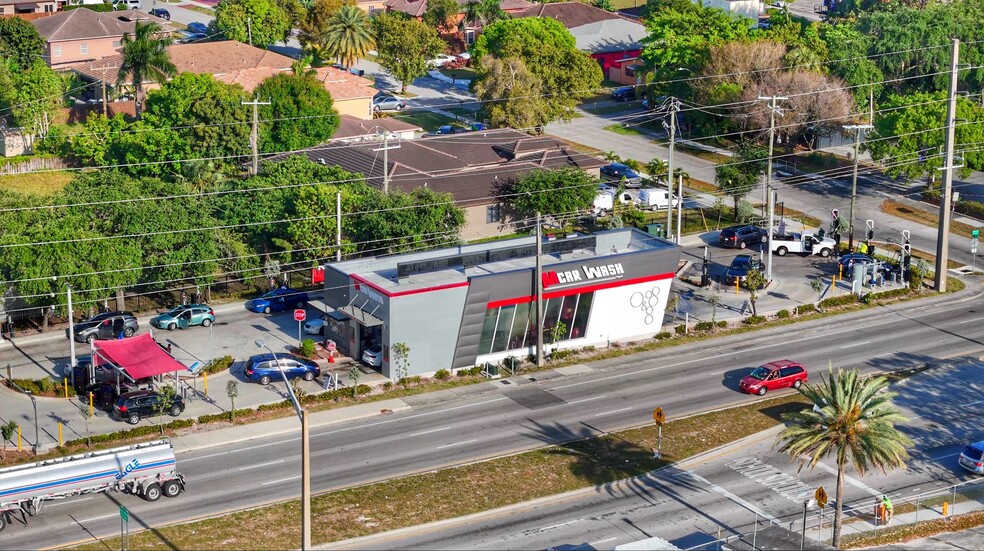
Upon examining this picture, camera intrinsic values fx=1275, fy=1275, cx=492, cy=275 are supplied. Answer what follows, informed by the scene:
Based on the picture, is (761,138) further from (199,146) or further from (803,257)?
(199,146)

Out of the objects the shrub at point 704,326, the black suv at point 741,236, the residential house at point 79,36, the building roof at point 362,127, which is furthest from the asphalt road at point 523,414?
the residential house at point 79,36

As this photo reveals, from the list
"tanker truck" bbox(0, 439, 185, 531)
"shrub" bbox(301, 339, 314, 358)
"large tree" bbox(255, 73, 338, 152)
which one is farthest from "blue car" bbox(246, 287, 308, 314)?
"large tree" bbox(255, 73, 338, 152)

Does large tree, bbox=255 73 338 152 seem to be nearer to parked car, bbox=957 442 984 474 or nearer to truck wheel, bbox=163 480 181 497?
truck wheel, bbox=163 480 181 497

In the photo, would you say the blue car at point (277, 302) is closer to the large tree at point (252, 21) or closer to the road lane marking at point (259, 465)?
the road lane marking at point (259, 465)

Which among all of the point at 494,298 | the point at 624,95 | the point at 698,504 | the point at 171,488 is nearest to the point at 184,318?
the point at 494,298

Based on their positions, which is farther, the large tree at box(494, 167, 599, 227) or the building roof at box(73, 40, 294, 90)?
the building roof at box(73, 40, 294, 90)

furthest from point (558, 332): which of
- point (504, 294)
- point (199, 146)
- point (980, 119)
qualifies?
point (980, 119)

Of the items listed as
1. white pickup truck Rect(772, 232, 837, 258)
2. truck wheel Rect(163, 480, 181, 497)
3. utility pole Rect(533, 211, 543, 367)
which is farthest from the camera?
white pickup truck Rect(772, 232, 837, 258)
